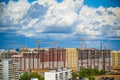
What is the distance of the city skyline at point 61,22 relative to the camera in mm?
4230

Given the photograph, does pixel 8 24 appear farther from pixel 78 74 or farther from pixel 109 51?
pixel 109 51

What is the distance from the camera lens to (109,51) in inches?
173

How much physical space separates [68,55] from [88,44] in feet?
1.05

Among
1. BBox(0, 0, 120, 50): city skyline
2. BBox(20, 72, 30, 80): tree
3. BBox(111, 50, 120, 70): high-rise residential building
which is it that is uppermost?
BBox(0, 0, 120, 50): city skyline

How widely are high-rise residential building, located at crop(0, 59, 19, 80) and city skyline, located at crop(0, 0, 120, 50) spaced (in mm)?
210

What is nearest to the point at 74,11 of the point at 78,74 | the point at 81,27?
the point at 81,27

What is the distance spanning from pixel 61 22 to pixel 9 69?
955mm

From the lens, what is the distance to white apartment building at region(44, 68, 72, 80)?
167 inches

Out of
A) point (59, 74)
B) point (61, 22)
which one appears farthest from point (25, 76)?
point (61, 22)

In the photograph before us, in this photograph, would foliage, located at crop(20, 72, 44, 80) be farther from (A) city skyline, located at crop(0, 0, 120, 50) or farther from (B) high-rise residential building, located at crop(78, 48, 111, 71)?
(B) high-rise residential building, located at crop(78, 48, 111, 71)

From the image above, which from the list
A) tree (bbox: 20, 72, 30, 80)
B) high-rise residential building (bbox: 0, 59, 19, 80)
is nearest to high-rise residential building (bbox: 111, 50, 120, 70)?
tree (bbox: 20, 72, 30, 80)

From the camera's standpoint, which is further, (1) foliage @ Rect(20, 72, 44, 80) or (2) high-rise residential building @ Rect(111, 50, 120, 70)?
(2) high-rise residential building @ Rect(111, 50, 120, 70)

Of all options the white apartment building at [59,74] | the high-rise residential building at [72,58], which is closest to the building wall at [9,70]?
the white apartment building at [59,74]

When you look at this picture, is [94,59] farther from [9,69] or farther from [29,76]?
[9,69]
